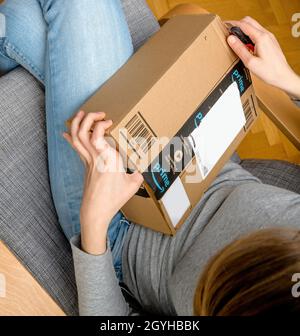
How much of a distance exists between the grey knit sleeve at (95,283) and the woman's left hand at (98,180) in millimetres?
27

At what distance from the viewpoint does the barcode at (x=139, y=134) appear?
643mm

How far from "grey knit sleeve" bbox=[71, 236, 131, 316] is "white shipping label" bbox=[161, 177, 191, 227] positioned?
0.40ft

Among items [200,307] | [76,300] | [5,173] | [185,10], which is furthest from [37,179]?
[185,10]

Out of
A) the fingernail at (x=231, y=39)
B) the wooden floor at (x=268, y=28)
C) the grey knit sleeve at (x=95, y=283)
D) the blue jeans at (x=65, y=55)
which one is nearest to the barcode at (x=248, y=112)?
the fingernail at (x=231, y=39)

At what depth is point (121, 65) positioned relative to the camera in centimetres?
79

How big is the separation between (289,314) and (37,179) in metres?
0.49

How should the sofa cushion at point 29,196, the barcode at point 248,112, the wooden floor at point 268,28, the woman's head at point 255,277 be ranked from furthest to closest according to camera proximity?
the wooden floor at point 268,28
the barcode at point 248,112
the sofa cushion at point 29,196
the woman's head at point 255,277

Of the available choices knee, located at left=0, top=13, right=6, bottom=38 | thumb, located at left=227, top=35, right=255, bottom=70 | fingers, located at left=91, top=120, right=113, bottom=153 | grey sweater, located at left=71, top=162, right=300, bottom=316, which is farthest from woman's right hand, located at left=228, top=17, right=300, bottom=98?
knee, located at left=0, top=13, right=6, bottom=38

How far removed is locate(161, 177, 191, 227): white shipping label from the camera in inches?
27.9

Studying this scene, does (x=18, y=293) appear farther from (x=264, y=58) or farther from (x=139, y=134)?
(x=264, y=58)

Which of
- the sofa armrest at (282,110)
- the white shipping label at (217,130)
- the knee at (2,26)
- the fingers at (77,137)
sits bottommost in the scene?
the sofa armrest at (282,110)

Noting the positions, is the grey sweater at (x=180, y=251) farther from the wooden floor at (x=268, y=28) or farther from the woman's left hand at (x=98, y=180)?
the wooden floor at (x=268, y=28)

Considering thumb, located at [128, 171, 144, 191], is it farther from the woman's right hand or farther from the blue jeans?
the woman's right hand

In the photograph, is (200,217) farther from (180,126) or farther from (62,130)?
(62,130)
